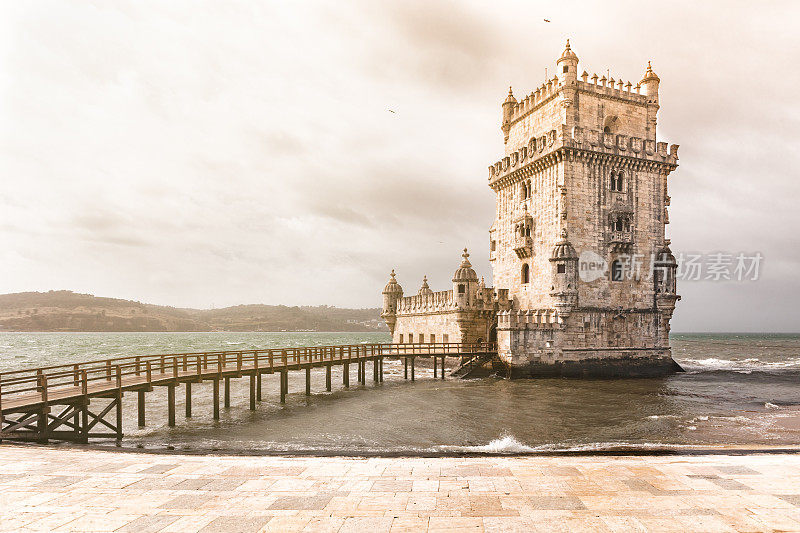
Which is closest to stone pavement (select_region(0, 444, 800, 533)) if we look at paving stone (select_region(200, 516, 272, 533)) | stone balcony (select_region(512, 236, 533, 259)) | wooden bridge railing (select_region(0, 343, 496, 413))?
paving stone (select_region(200, 516, 272, 533))

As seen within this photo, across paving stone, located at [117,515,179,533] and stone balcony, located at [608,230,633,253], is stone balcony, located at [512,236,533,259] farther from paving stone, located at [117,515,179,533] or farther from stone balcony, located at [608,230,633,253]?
paving stone, located at [117,515,179,533]

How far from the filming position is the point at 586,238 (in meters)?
35.9

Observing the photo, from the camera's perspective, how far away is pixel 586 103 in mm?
36562

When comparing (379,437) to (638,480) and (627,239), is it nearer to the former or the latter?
(638,480)

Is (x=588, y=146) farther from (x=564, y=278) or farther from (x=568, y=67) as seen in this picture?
(x=564, y=278)

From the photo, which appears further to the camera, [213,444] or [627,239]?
[627,239]

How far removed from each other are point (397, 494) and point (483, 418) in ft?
46.9

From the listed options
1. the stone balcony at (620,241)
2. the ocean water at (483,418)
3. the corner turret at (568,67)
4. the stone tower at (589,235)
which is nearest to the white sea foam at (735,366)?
the ocean water at (483,418)

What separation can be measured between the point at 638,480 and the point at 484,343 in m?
30.4

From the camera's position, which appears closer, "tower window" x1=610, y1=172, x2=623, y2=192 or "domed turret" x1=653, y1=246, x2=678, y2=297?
"tower window" x1=610, y1=172, x2=623, y2=192

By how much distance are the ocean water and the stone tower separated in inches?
105

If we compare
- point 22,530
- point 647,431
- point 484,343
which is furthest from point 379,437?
point 484,343

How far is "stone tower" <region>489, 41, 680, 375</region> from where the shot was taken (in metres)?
34.8

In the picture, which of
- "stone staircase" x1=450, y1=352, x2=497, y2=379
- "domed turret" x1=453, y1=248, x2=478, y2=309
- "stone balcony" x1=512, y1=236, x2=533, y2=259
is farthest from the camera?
"domed turret" x1=453, y1=248, x2=478, y2=309
